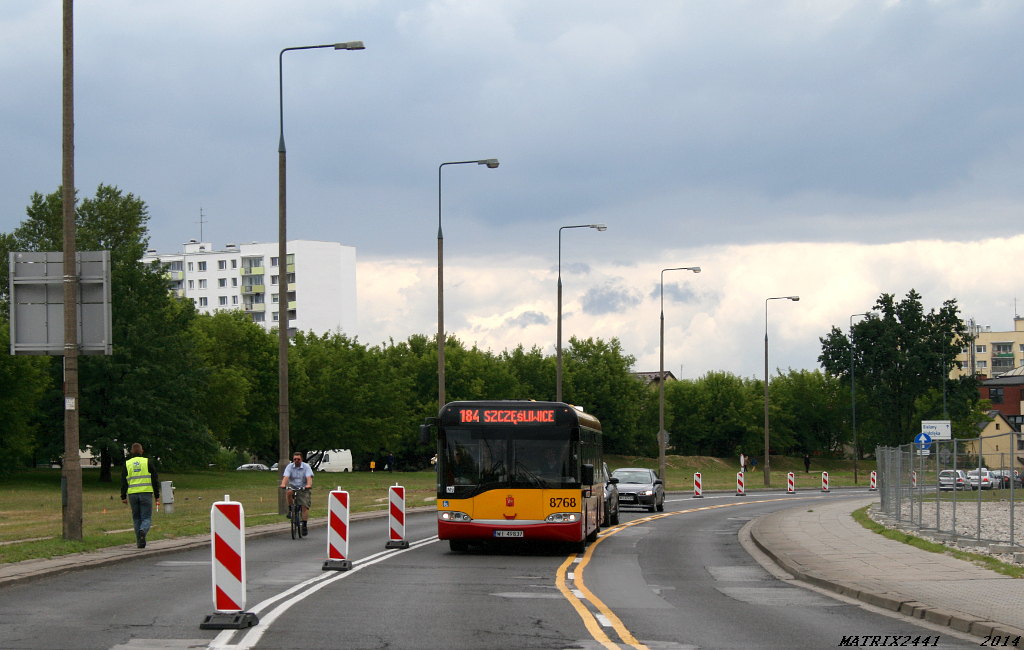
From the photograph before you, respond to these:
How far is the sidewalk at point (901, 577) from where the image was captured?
11375 mm

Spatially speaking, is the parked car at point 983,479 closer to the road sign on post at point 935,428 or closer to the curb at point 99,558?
the curb at point 99,558

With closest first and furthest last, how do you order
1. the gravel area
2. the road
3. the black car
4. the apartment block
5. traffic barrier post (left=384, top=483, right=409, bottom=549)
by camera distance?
the road → traffic barrier post (left=384, top=483, right=409, bottom=549) → the gravel area → the black car → the apartment block

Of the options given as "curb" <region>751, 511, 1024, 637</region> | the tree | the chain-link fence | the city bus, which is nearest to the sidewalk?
"curb" <region>751, 511, 1024, 637</region>

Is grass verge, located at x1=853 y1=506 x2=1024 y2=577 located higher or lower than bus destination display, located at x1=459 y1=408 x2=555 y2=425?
lower

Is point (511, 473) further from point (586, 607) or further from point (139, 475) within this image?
point (586, 607)

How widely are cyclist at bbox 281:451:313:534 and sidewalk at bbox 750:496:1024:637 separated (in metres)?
8.99

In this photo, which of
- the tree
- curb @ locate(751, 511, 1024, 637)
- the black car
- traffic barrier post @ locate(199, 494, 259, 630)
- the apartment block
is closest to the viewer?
curb @ locate(751, 511, 1024, 637)

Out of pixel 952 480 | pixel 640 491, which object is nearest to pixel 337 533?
pixel 952 480

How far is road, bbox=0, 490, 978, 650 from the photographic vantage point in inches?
387

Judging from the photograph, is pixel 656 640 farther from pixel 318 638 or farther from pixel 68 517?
pixel 68 517

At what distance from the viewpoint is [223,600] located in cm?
1082

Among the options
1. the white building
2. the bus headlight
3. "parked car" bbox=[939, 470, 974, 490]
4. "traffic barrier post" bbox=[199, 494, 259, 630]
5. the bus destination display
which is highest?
the white building

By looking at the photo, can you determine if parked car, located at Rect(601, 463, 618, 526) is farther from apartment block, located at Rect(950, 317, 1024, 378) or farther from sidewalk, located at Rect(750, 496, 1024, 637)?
apartment block, located at Rect(950, 317, 1024, 378)

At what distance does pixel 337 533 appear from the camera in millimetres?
16406
